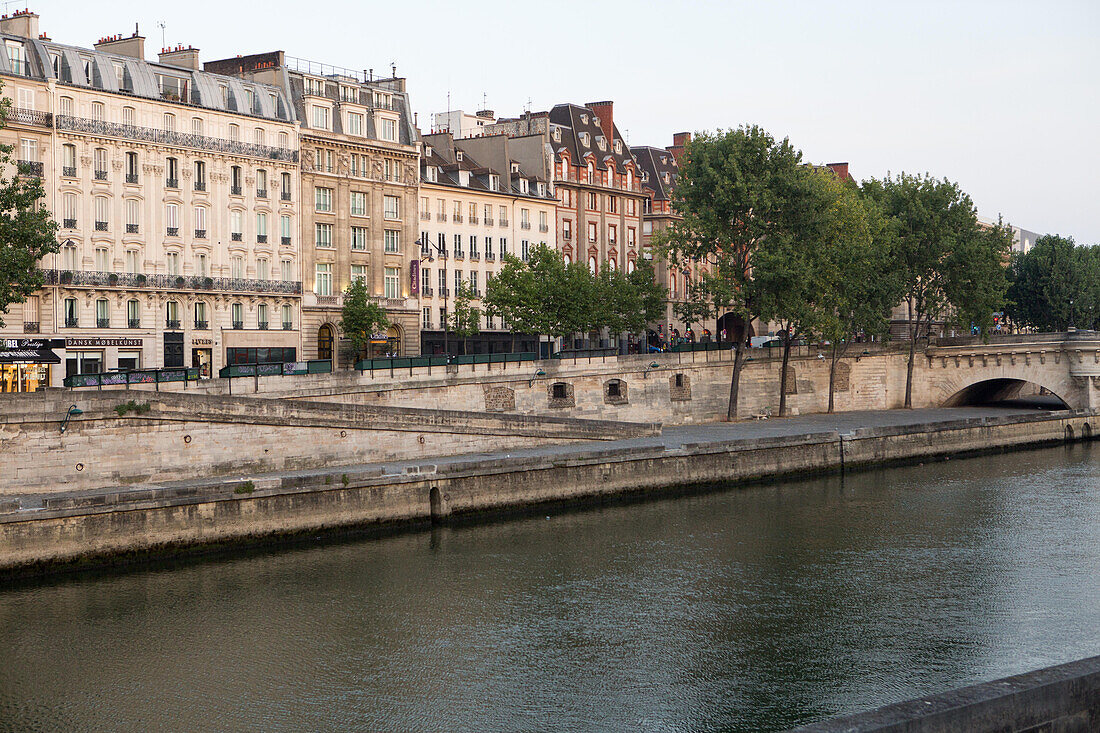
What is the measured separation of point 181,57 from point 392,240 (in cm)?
1401

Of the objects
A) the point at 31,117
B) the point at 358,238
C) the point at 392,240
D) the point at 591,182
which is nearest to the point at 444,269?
the point at 392,240

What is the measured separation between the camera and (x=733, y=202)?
61.5 metres

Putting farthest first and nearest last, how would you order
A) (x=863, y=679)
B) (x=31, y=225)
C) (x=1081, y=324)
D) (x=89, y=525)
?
(x=1081, y=324) < (x=31, y=225) < (x=89, y=525) < (x=863, y=679)

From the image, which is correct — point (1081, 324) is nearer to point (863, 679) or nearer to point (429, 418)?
point (429, 418)

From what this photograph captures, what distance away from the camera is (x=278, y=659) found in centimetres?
2483

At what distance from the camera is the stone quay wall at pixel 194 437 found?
34.2 meters

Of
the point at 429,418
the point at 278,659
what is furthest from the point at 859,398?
the point at 278,659

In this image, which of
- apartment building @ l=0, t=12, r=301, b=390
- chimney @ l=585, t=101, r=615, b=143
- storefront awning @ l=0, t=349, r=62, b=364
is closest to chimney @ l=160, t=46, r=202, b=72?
apartment building @ l=0, t=12, r=301, b=390

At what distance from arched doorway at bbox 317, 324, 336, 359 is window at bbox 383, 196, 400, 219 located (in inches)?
283

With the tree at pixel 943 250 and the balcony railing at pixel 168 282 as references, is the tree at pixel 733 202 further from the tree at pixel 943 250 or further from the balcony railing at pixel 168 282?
the balcony railing at pixel 168 282

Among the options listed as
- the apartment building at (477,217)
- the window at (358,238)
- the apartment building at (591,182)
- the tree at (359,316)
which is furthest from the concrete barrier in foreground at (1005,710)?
the apartment building at (591,182)

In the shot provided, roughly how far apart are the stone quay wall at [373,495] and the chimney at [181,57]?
2802cm

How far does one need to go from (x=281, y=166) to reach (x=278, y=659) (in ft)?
130

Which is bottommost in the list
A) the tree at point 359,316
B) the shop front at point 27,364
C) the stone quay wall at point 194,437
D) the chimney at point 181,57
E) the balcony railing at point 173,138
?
the stone quay wall at point 194,437
